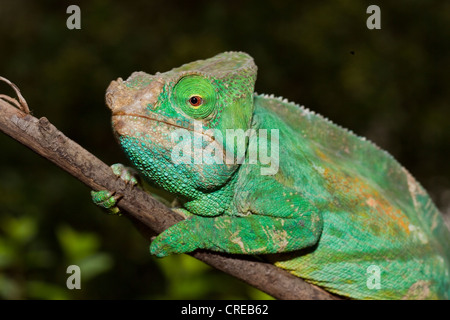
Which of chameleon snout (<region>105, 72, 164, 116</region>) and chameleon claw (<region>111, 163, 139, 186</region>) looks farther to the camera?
chameleon claw (<region>111, 163, 139, 186</region>)

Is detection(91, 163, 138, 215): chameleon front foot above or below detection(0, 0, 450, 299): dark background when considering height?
below

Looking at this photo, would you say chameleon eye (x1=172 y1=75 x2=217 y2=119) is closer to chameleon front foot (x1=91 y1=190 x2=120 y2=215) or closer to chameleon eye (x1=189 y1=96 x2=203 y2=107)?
chameleon eye (x1=189 y1=96 x2=203 y2=107)

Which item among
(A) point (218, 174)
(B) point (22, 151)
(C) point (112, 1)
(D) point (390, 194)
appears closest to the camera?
(A) point (218, 174)

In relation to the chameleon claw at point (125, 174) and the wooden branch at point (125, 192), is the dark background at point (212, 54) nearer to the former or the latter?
the wooden branch at point (125, 192)

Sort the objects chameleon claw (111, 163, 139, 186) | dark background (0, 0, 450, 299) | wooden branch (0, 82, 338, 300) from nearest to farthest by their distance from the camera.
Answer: wooden branch (0, 82, 338, 300), chameleon claw (111, 163, 139, 186), dark background (0, 0, 450, 299)

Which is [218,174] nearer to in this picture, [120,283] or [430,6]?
[120,283]

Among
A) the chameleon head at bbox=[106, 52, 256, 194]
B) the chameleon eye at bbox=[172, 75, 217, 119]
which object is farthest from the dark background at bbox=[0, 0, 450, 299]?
the chameleon eye at bbox=[172, 75, 217, 119]
